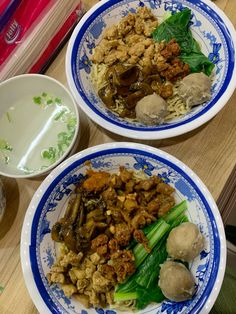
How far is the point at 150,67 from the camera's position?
139cm

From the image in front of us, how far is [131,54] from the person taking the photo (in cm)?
142

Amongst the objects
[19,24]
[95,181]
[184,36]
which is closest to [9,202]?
[95,181]

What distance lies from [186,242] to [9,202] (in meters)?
0.56

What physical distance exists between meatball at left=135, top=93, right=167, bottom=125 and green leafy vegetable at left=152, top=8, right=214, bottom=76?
0.59 feet

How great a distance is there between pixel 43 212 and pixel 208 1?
0.80 m

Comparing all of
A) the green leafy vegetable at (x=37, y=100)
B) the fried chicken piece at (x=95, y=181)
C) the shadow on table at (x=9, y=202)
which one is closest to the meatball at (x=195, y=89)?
the fried chicken piece at (x=95, y=181)

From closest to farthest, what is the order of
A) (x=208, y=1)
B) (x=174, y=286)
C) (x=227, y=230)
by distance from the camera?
1. (x=174, y=286)
2. (x=208, y=1)
3. (x=227, y=230)

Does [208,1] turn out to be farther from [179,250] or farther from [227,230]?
[227,230]

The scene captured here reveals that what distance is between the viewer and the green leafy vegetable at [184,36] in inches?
54.6

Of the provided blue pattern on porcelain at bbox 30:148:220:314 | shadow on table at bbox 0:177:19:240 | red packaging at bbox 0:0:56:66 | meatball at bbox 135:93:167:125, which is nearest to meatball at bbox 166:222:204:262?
blue pattern on porcelain at bbox 30:148:220:314

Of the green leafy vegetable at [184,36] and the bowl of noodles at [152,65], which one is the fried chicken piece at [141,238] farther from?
the green leafy vegetable at [184,36]

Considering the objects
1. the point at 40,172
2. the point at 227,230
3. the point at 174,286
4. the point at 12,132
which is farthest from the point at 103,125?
the point at 227,230

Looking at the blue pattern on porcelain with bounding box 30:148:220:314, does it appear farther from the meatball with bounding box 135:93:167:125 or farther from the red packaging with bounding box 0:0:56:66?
the red packaging with bounding box 0:0:56:66

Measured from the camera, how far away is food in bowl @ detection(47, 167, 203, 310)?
118 cm
